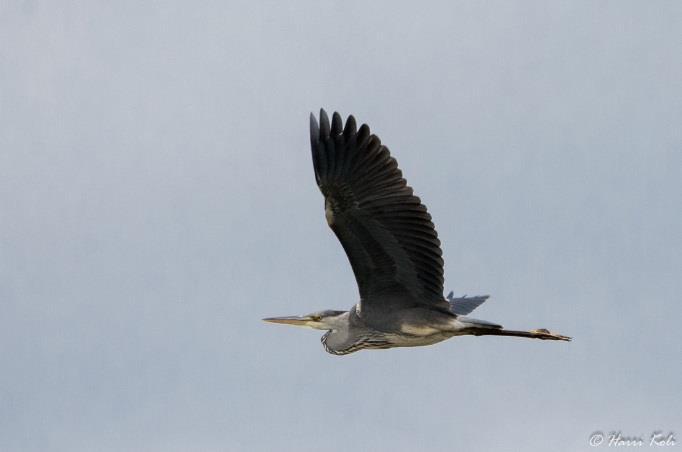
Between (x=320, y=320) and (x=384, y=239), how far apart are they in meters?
1.96

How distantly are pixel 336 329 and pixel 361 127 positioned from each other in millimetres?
2609

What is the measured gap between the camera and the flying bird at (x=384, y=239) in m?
13.4

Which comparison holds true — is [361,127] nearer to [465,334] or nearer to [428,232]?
[428,232]

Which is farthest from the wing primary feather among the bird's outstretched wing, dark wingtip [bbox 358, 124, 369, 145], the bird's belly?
the bird's belly

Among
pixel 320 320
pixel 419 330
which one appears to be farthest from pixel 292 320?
pixel 419 330

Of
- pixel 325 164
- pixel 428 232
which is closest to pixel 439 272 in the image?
pixel 428 232

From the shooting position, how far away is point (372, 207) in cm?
1342

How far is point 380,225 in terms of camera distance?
44.2ft

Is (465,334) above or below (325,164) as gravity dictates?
below

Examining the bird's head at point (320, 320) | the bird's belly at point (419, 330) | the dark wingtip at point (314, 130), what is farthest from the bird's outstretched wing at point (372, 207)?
the bird's head at point (320, 320)

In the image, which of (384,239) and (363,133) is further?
(384,239)

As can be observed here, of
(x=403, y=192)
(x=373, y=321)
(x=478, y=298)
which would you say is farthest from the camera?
(x=478, y=298)

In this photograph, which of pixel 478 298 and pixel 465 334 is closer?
pixel 465 334

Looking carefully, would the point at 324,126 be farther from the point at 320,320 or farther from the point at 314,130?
the point at 320,320
